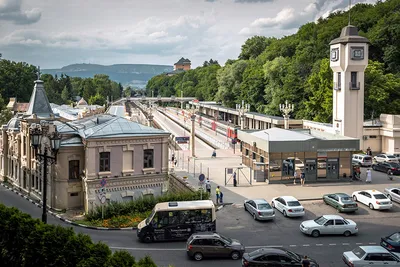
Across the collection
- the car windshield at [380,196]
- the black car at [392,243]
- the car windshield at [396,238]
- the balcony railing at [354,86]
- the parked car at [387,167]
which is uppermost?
the balcony railing at [354,86]

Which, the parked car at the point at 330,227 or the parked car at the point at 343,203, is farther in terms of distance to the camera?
the parked car at the point at 343,203

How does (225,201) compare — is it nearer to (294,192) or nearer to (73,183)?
(294,192)

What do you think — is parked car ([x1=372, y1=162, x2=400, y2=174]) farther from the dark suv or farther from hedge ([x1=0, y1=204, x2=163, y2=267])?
hedge ([x1=0, y1=204, x2=163, y2=267])

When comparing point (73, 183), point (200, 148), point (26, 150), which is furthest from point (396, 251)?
point (200, 148)

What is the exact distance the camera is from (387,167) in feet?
158

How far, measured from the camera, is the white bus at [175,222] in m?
26.6

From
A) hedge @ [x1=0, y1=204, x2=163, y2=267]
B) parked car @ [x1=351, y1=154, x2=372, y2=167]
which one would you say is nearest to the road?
hedge @ [x1=0, y1=204, x2=163, y2=267]

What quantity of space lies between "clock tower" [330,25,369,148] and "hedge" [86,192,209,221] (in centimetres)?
3420

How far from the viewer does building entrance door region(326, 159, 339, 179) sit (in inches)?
1716

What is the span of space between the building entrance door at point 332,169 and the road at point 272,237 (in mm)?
9036

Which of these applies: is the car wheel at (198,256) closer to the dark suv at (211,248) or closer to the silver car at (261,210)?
the dark suv at (211,248)

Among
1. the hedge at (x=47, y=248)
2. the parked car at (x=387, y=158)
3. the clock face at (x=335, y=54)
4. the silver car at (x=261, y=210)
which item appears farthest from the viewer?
the clock face at (x=335, y=54)


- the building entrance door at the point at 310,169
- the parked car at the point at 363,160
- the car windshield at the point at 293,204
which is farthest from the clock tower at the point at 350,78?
the car windshield at the point at 293,204

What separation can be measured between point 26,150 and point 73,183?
8.43m
